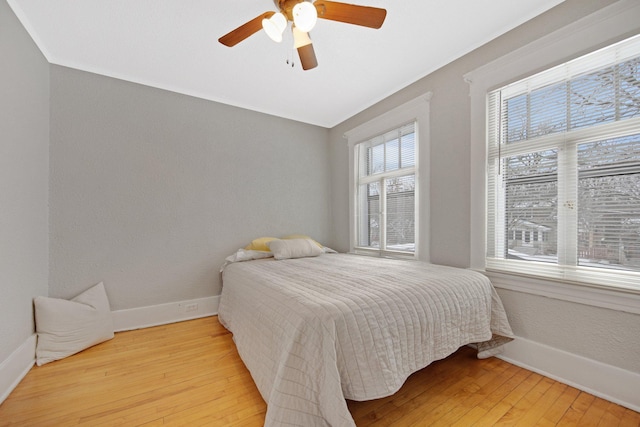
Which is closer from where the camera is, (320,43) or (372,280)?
(372,280)

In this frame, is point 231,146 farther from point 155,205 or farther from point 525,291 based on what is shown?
point 525,291

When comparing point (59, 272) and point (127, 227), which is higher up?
point (127, 227)

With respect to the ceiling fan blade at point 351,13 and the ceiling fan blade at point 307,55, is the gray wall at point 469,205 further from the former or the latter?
the ceiling fan blade at point 307,55

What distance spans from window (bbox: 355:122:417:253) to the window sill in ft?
2.88

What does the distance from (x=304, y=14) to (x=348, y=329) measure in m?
1.62

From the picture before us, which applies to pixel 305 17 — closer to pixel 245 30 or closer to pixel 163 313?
pixel 245 30

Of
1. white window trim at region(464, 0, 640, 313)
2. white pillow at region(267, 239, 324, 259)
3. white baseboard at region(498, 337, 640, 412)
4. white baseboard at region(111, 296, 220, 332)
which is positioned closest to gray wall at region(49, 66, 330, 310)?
white baseboard at region(111, 296, 220, 332)

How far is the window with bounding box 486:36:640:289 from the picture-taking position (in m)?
1.44

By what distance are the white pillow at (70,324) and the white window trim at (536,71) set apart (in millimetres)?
3185

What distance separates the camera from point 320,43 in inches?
80.0

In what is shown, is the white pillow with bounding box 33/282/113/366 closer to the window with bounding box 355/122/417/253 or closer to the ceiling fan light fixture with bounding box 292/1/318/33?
the ceiling fan light fixture with bounding box 292/1/318/33

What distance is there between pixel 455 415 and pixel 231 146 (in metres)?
3.10

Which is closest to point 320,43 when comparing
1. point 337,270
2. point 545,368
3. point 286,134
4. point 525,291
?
point 286,134

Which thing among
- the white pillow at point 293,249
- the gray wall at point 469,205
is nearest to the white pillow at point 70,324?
the white pillow at point 293,249
